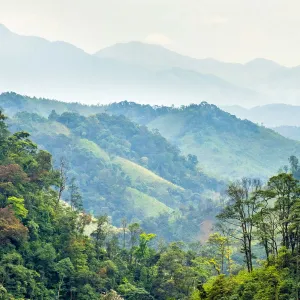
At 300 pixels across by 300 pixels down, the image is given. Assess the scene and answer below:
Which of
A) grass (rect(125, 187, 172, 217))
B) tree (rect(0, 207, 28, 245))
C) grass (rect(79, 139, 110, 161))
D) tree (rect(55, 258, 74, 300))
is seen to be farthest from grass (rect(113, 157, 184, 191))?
tree (rect(0, 207, 28, 245))

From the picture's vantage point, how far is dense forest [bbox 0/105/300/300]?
99.7 ft

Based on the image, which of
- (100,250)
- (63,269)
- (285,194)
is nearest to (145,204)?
(100,250)

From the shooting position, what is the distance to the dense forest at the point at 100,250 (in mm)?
30391

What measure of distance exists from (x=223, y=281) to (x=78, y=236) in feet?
61.1

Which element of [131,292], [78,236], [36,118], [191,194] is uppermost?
[36,118]

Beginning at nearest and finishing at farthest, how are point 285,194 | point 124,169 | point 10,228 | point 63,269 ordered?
point 285,194, point 10,228, point 63,269, point 124,169

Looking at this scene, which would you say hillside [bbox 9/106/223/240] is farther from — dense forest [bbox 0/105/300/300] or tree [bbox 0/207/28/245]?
tree [bbox 0/207/28/245]

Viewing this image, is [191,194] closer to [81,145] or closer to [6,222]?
[81,145]

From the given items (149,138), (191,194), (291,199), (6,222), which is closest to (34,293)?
(6,222)

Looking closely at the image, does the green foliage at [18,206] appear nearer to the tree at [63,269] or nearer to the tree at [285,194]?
the tree at [63,269]

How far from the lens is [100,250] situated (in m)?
45.9

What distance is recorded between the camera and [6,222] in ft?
121

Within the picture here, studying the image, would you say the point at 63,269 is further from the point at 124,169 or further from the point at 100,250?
the point at 124,169

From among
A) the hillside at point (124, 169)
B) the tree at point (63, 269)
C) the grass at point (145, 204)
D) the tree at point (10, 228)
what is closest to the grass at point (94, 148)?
the hillside at point (124, 169)
